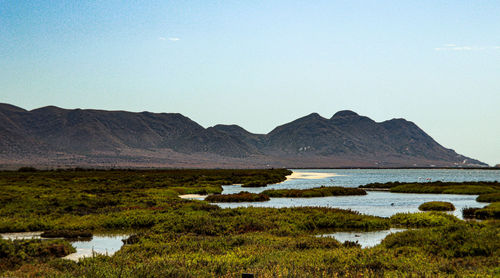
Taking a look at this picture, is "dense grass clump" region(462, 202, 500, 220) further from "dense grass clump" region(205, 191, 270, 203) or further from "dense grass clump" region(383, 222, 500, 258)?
"dense grass clump" region(205, 191, 270, 203)

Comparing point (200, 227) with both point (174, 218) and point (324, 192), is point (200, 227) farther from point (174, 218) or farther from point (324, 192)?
point (324, 192)

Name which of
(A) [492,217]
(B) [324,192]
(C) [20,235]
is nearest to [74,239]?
(C) [20,235]

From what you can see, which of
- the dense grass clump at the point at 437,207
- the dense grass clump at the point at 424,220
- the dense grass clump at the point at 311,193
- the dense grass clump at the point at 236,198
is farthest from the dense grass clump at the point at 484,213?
the dense grass clump at the point at 311,193

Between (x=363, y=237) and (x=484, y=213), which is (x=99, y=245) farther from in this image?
(x=484, y=213)

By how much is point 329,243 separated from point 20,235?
62.1ft

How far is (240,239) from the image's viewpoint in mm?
23047

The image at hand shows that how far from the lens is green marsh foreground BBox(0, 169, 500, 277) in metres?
15.2

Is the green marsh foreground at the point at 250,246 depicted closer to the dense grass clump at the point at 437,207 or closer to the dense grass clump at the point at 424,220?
the dense grass clump at the point at 424,220

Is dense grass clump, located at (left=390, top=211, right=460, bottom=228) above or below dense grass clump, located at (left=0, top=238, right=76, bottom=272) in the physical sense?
above

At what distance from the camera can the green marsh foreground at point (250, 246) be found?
49.8 feet

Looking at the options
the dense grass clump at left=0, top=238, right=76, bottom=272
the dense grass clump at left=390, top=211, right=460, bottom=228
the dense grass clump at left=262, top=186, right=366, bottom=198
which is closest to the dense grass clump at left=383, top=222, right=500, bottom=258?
the dense grass clump at left=390, top=211, right=460, bottom=228

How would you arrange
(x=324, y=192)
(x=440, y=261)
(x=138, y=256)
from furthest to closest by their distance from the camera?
(x=324, y=192) < (x=138, y=256) < (x=440, y=261)

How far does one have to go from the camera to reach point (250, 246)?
20.9m

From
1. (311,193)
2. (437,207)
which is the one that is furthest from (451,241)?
(311,193)
